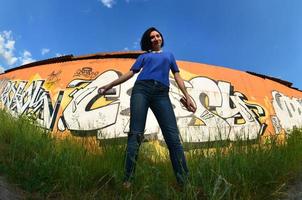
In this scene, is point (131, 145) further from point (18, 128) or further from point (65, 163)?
point (18, 128)

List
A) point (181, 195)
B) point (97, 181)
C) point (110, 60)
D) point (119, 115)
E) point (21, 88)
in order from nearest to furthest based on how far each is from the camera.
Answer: point (181, 195) → point (97, 181) → point (119, 115) → point (110, 60) → point (21, 88)

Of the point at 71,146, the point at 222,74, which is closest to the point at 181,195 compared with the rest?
the point at 71,146

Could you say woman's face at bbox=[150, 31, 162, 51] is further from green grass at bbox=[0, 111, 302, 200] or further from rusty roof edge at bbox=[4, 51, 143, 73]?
rusty roof edge at bbox=[4, 51, 143, 73]

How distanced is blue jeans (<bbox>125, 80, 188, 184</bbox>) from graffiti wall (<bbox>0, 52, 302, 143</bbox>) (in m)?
8.29

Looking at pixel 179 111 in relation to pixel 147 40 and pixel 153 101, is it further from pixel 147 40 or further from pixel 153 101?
pixel 153 101

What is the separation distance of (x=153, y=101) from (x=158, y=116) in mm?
173

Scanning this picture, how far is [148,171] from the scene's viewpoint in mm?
4316

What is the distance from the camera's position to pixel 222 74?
1658 centimetres

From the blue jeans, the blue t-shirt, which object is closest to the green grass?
the blue jeans

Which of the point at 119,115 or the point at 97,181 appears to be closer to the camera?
the point at 97,181

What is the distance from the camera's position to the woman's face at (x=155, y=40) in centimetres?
511

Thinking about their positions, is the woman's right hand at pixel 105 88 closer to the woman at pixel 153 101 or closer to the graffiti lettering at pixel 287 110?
the woman at pixel 153 101

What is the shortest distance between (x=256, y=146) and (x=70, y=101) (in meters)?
10.8

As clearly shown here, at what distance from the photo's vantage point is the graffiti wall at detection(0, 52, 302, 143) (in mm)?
13906
